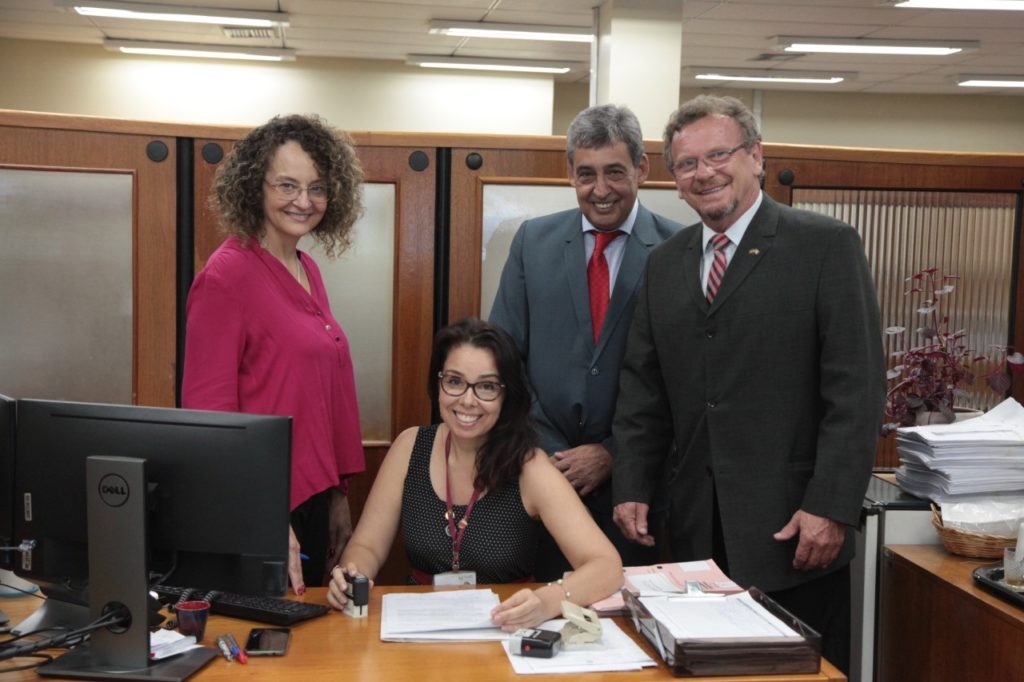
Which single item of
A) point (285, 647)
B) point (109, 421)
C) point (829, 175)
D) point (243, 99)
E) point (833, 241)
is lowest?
point (285, 647)

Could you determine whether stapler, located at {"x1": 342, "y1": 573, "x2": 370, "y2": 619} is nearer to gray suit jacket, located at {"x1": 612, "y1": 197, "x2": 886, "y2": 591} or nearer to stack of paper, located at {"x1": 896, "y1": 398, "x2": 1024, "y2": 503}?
gray suit jacket, located at {"x1": 612, "y1": 197, "x2": 886, "y2": 591}

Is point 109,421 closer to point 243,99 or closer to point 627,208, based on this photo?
point 627,208

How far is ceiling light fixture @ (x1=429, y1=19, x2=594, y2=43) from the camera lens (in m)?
8.91

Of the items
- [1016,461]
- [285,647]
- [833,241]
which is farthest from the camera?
[1016,461]

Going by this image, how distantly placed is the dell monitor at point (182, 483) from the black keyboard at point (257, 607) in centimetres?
22

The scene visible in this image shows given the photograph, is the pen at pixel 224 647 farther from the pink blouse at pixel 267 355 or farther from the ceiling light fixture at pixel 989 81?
the ceiling light fixture at pixel 989 81

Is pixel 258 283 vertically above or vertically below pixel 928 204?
below

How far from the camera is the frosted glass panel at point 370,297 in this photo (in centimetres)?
305

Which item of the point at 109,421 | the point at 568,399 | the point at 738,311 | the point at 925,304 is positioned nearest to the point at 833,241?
the point at 738,311

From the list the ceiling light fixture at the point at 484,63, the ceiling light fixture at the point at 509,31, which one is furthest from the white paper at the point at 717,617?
the ceiling light fixture at the point at 484,63

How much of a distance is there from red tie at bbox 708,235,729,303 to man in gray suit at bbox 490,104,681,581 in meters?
0.30

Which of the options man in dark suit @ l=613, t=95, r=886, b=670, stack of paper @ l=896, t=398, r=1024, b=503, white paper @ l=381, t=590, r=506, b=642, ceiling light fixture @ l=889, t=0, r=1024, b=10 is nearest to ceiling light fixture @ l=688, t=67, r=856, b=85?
ceiling light fixture @ l=889, t=0, r=1024, b=10

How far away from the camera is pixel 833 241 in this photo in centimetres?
229

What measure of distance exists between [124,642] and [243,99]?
9833 millimetres
